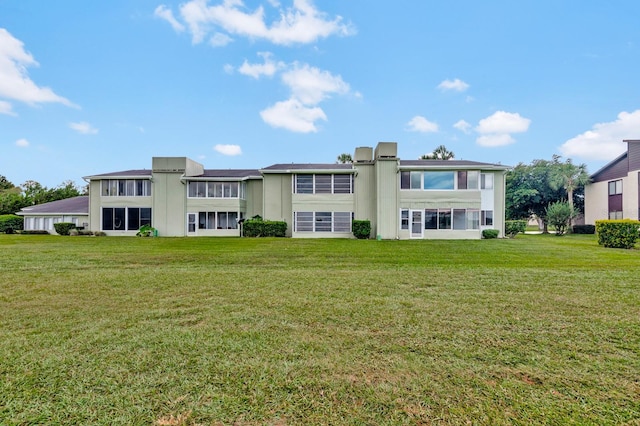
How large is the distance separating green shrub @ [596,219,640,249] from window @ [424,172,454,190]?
8.44 meters

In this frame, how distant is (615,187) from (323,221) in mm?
30225

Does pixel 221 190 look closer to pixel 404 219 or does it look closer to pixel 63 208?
pixel 404 219

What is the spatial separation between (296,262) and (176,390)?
772cm

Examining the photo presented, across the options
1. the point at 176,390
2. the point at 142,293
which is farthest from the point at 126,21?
the point at 176,390

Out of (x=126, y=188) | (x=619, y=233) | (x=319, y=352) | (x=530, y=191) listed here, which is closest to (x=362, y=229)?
(x=619, y=233)

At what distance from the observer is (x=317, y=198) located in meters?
22.9

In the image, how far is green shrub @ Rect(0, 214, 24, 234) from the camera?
1129 inches

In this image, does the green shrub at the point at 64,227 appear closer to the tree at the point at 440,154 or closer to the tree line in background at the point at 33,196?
the tree line in background at the point at 33,196

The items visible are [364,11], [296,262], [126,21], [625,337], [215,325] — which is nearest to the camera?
[625,337]

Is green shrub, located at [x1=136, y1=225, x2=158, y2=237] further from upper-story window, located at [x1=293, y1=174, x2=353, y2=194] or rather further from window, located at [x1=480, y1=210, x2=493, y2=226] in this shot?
window, located at [x1=480, y1=210, x2=493, y2=226]

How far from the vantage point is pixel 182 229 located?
24.6 m

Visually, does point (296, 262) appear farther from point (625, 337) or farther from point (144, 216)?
point (144, 216)

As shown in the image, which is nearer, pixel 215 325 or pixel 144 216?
pixel 215 325

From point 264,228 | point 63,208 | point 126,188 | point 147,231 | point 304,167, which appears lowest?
point 147,231
